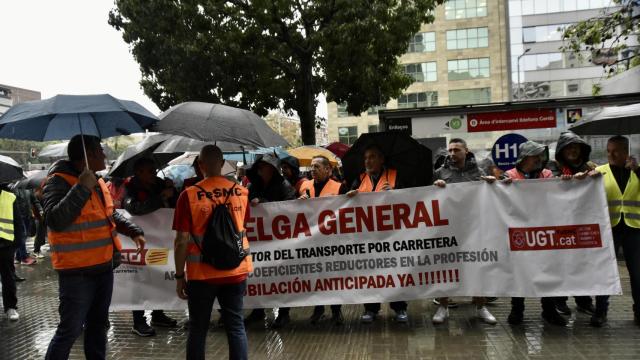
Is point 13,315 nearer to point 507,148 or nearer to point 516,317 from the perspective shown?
point 516,317

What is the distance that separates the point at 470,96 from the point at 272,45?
46.1 m

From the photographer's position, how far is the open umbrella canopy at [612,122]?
5.39 m

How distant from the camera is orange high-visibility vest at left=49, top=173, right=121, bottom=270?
3.71m

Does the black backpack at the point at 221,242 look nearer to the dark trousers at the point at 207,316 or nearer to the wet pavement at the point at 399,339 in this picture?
the dark trousers at the point at 207,316

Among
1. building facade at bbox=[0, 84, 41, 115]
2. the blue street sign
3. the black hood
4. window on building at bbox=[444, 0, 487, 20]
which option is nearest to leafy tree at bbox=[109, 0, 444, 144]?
the blue street sign

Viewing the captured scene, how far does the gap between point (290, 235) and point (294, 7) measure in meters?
11.3

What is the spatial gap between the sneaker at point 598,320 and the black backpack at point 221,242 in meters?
3.79

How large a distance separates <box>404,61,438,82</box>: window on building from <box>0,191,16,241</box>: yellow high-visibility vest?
5492 cm

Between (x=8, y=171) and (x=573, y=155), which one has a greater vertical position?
(x=8, y=171)

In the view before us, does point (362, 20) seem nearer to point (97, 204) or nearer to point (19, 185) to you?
point (19, 185)

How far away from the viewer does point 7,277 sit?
664 cm

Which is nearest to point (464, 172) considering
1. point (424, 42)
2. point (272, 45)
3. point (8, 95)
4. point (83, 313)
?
point (83, 313)

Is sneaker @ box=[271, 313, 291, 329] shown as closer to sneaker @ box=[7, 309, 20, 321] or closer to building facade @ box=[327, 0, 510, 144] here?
sneaker @ box=[7, 309, 20, 321]

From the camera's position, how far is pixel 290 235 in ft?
18.6
